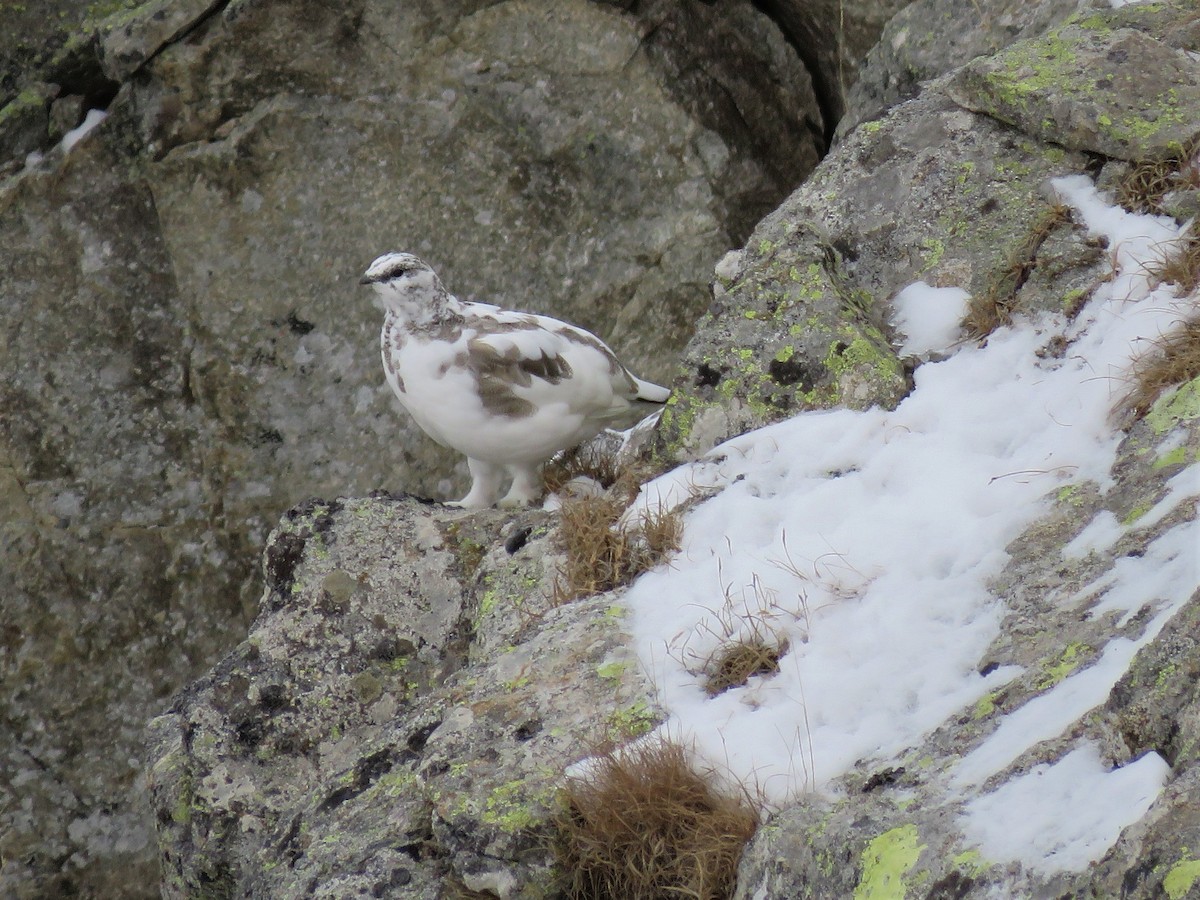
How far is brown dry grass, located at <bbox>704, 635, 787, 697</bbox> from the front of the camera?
3.95m

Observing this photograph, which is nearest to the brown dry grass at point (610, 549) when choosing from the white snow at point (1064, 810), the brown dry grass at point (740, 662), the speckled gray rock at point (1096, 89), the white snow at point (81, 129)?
the brown dry grass at point (740, 662)

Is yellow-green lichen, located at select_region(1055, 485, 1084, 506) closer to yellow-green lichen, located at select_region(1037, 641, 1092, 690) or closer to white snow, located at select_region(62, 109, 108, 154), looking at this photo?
yellow-green lichen, located at select_region(1037, 641, 1092, 690)

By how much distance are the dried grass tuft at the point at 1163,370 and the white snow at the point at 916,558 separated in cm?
8

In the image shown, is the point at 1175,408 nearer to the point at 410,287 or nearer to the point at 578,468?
the point at 578,468

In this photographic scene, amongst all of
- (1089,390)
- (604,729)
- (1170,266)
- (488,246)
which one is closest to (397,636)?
(604,729)

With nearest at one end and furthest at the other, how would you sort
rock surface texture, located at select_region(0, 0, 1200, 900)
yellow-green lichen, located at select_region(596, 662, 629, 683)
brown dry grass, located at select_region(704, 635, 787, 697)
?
brown dry grass, located at select_region(704, 635, 787, 697) → yellow-green lichen, located at select_region(596, 662, 629, 683) → rock surface texture, located at select_region(0, 0, 1200, 900)

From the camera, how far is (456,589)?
5391 mm

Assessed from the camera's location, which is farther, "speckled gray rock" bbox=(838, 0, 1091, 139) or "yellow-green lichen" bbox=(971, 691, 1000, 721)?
"speckled gray rock" bbox=(838, 0, 1091, 139)

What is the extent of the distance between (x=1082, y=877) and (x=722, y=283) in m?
3.71

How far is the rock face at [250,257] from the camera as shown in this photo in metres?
8.72

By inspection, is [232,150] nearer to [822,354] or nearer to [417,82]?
[417,82]

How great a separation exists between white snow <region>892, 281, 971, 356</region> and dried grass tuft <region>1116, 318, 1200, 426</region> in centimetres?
97

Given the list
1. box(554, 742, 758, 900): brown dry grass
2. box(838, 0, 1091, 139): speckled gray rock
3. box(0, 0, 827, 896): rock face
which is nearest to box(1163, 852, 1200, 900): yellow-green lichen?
box(554, 742, 758, 900): brown dry grass

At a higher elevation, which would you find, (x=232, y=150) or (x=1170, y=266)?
(x=1170, y=266)
